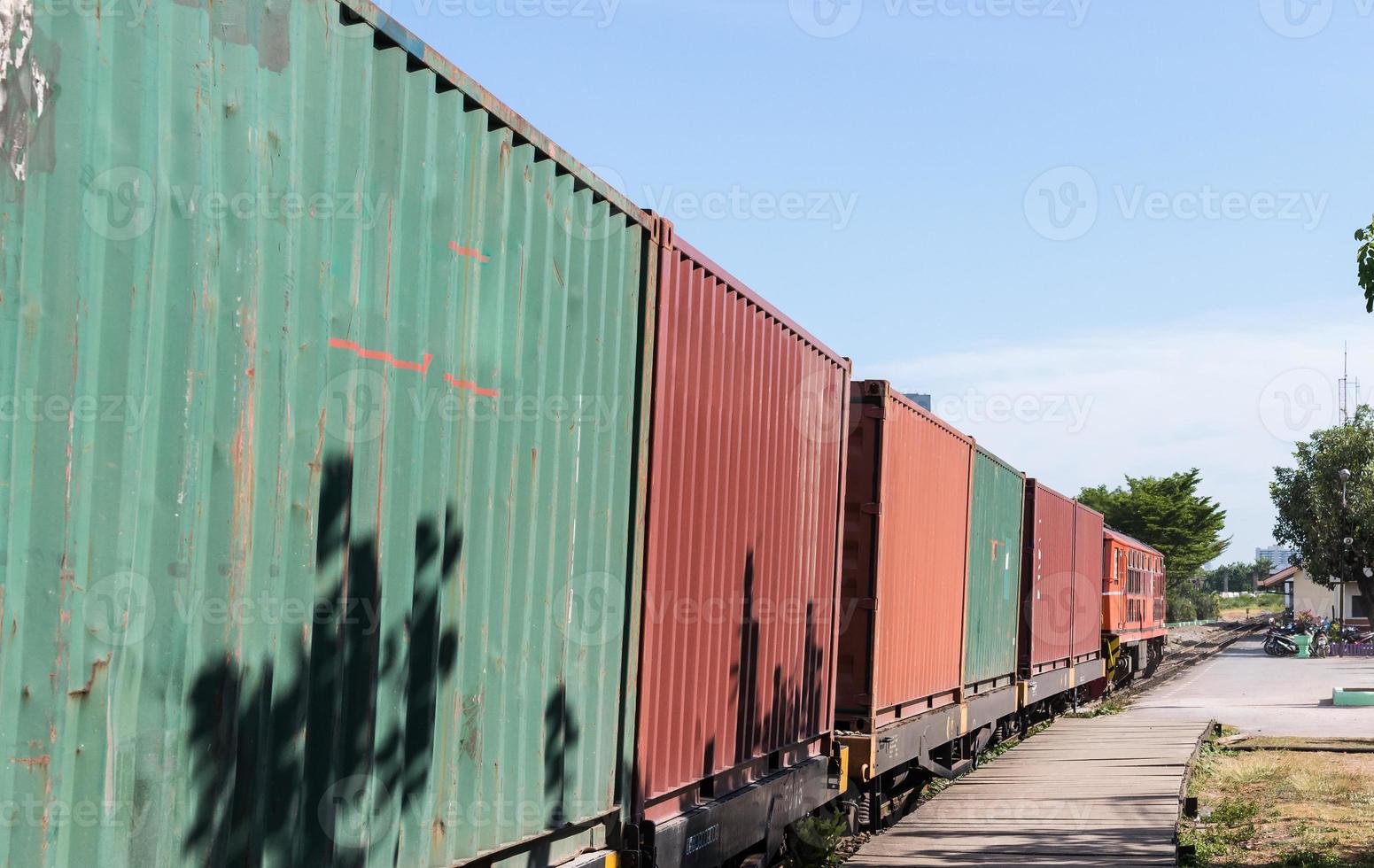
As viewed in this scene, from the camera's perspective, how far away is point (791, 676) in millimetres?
7488

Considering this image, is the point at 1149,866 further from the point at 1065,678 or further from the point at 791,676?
the point at 1065,678

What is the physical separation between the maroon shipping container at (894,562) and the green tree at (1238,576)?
536 ft

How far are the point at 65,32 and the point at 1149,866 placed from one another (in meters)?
8.01

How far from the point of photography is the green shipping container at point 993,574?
12680 millimetres

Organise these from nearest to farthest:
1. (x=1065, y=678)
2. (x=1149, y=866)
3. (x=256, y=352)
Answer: (x=256, y=352) → (x=1149, y=866) → (x=1065, y=678)

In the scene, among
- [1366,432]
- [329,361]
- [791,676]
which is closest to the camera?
[329,361]

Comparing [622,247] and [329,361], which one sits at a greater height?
[622,247]

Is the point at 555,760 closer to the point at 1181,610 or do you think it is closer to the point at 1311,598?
the point at 1181,610

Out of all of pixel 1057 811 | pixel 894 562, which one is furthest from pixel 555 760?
pixel 1057 811

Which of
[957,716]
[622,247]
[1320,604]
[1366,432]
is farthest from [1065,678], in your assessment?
[1320,604]

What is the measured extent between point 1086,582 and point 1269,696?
8979 millimetres
